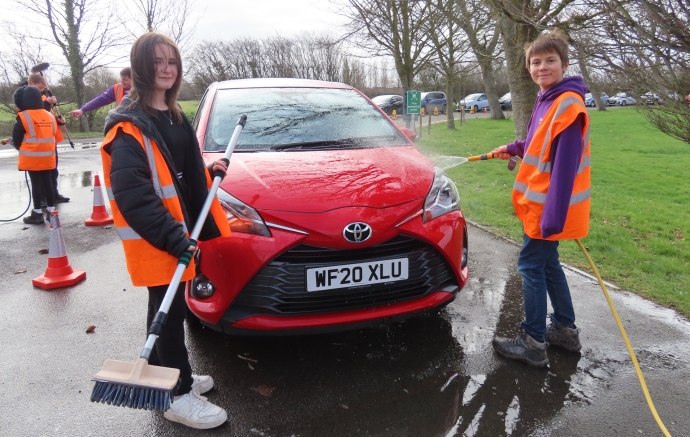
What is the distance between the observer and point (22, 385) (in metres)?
2.58

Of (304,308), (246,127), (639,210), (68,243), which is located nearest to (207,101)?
(246,127)

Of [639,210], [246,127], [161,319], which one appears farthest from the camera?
[639,210]

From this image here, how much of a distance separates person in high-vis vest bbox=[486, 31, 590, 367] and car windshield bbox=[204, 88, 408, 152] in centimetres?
118

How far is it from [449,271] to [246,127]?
1815mm

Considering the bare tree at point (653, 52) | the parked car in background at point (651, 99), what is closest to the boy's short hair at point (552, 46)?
the bare tree at point (653, 52)

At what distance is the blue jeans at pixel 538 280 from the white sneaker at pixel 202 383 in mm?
1841

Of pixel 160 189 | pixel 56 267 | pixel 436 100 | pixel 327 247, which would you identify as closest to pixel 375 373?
pixel 327 247

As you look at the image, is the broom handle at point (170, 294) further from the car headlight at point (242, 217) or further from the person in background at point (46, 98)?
the person in background at point (46, 98)

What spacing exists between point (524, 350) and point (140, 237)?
7.22 ft

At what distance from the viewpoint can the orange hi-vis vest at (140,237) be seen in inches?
78.8

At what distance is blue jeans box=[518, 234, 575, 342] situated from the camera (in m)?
2.72

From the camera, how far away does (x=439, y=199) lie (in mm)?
2830

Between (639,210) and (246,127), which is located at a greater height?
(246,127)

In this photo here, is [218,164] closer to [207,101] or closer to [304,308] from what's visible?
[304,308]
